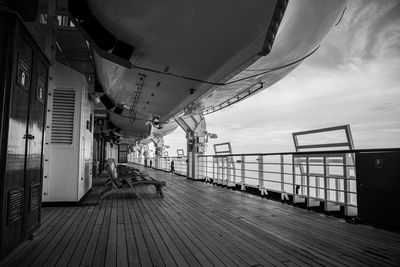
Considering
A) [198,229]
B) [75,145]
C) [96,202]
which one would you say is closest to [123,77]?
[75,145]

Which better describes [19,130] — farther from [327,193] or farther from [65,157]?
[327,193]

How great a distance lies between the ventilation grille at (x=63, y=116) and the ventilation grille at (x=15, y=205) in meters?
2.18

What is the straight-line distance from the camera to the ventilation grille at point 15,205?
1798 millimetres

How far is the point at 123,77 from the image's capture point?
4.53m

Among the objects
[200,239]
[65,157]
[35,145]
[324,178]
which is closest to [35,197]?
[35,145]

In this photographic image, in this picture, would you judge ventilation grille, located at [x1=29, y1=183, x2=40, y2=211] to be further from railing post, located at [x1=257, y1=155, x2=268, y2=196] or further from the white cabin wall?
railing post, located at [x1=257, y1=155, x2=268, y2=196]

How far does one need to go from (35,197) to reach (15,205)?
1.60ft

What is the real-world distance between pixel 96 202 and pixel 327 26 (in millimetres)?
4142

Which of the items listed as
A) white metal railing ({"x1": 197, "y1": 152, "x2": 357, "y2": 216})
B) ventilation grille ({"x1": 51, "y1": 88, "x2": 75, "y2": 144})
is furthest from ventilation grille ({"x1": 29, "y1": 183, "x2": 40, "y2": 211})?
white metal railing ({"x1": 197, "y1": 152, "x2": 357, "y2": 216})

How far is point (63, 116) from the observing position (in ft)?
13.3

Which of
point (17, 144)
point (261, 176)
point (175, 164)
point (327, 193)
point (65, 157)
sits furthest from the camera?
point (175, 164)

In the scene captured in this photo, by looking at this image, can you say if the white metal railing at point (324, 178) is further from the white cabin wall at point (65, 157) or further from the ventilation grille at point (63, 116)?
the ventilation grille at point (63, 116)

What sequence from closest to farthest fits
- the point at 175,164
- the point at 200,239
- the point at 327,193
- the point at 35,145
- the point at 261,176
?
the point at 35,145 < the point at 200,239 < the point at 327,193 < the point at 261,176 < the point at 175,164

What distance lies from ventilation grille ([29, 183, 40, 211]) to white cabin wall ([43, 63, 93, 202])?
1.61m
